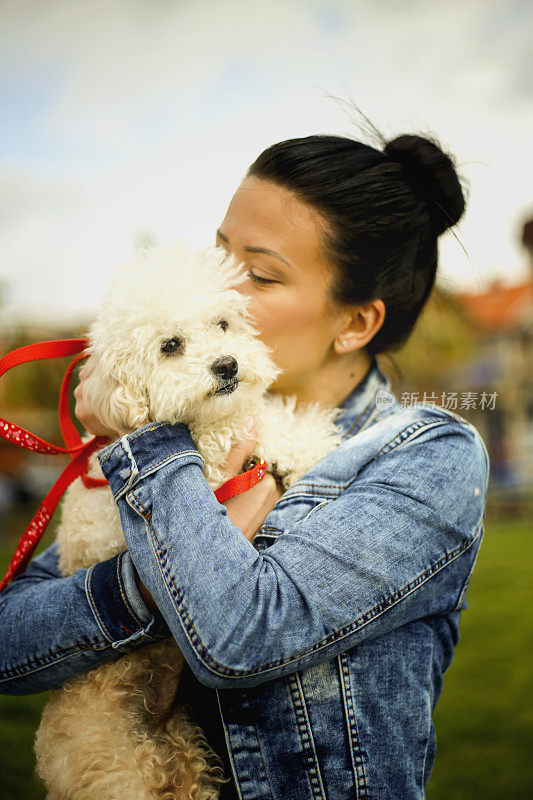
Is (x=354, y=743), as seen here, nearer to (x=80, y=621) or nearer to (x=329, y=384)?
(x=80, y=621)

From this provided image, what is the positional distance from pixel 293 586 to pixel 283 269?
1.05 m

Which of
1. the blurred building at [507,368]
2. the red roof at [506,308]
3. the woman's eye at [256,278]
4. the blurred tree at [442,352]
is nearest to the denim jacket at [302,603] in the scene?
the woman's eye at [256,278]

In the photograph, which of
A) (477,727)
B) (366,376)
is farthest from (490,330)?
(366,376)

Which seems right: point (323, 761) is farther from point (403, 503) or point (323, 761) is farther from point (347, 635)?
point (403, 503)

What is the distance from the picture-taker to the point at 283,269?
2055 mm

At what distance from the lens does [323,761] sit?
1.56m

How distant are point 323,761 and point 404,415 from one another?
95cm

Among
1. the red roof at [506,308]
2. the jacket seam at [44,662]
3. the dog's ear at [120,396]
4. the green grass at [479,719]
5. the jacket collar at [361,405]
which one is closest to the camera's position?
the jacket seam at [44,662]

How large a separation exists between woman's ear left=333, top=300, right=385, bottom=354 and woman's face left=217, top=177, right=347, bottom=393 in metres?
0.08

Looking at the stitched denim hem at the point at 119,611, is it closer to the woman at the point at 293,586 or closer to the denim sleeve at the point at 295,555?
the woman at the point at 293,586

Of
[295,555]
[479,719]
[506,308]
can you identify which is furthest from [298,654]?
[506,308]

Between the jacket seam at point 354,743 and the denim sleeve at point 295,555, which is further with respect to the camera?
the jacket seam at point 354,743

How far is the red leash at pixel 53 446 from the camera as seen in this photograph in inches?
74.2

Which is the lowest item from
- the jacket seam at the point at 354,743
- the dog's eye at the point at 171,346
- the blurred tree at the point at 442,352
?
the blurred tree at the point at 442,352
